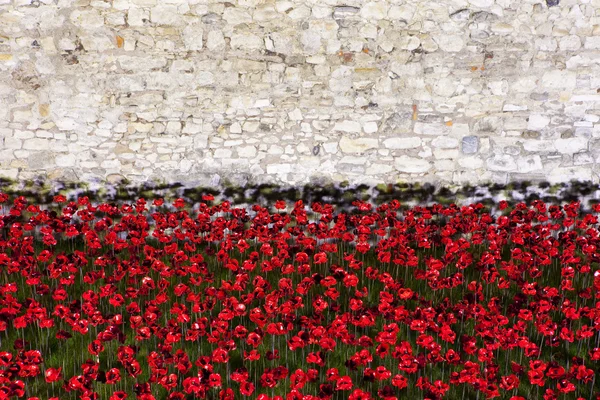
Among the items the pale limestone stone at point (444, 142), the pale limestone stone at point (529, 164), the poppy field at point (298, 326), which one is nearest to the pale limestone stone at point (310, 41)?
the pale limestone stone at point (444, 142)

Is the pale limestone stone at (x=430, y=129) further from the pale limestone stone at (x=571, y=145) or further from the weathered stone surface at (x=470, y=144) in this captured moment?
the pale limestone stone at (x=571, y=145)

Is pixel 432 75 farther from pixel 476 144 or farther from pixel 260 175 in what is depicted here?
pixel 260 175

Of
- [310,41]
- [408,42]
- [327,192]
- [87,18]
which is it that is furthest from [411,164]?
[87,18]

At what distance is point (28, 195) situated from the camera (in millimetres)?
6211

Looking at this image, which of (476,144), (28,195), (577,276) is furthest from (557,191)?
(28,195)

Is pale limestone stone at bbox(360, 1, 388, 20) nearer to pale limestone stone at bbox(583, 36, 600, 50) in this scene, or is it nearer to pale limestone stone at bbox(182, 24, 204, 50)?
pale limestone stone at bbox(182, 24, 204, 50)

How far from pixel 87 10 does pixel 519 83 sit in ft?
14.3

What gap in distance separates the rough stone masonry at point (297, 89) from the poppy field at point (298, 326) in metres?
0.81

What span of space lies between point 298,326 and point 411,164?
2554 mm

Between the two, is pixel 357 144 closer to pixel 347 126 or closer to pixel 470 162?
pixel 347 126

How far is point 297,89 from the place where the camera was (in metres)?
6.09

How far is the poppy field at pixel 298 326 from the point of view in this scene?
3.36m

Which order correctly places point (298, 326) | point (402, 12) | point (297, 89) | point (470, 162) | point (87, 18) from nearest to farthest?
1. point (298, 326)
2. point (87, 18)
3. point (402, 12)
4. point (297, 89)
5. point (470, 162)

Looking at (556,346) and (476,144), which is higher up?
(476,144)
